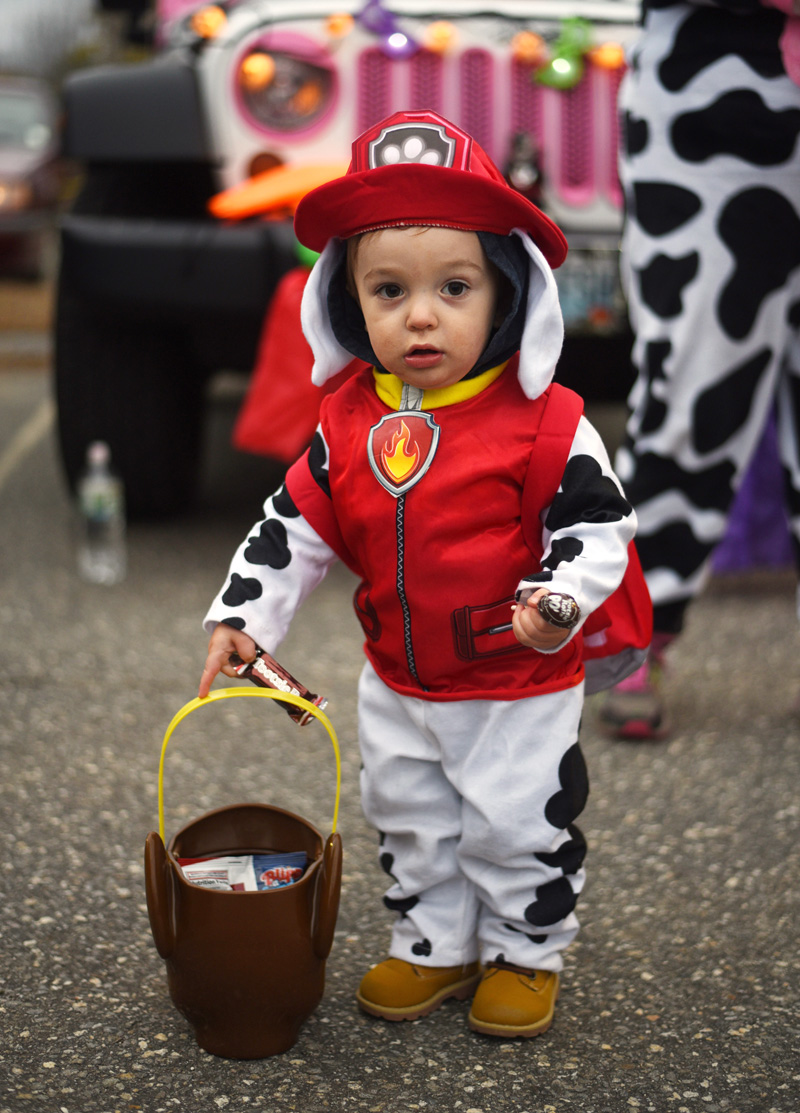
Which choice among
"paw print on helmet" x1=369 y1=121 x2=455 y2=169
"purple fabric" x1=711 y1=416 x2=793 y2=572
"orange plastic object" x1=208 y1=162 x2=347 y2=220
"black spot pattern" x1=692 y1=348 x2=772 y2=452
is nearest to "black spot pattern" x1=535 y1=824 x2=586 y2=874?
"paw print on helmet" x1=369 y1=121 x2=455 y2=169

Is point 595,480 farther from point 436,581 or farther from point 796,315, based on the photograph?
point 796,315

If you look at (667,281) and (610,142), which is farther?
(610,142)

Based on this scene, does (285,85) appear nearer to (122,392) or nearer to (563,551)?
(122,392)

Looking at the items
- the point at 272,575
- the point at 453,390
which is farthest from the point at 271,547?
the point at 453,390

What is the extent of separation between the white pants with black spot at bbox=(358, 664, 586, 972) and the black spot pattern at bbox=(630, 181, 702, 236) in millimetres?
1036

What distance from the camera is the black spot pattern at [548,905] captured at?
1.54 metres

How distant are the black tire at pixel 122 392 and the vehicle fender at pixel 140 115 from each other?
0.44 meters

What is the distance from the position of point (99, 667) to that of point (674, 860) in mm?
1391

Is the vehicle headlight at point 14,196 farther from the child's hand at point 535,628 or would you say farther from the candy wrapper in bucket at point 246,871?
the child's hand at point 535,628

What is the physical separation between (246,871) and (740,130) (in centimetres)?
148

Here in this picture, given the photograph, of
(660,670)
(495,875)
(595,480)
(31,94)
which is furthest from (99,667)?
(31,94)

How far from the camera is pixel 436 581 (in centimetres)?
145

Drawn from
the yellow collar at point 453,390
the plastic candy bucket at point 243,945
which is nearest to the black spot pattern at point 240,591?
the plastic candy bucket at point 243,945

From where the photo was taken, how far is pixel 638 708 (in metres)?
2.43
